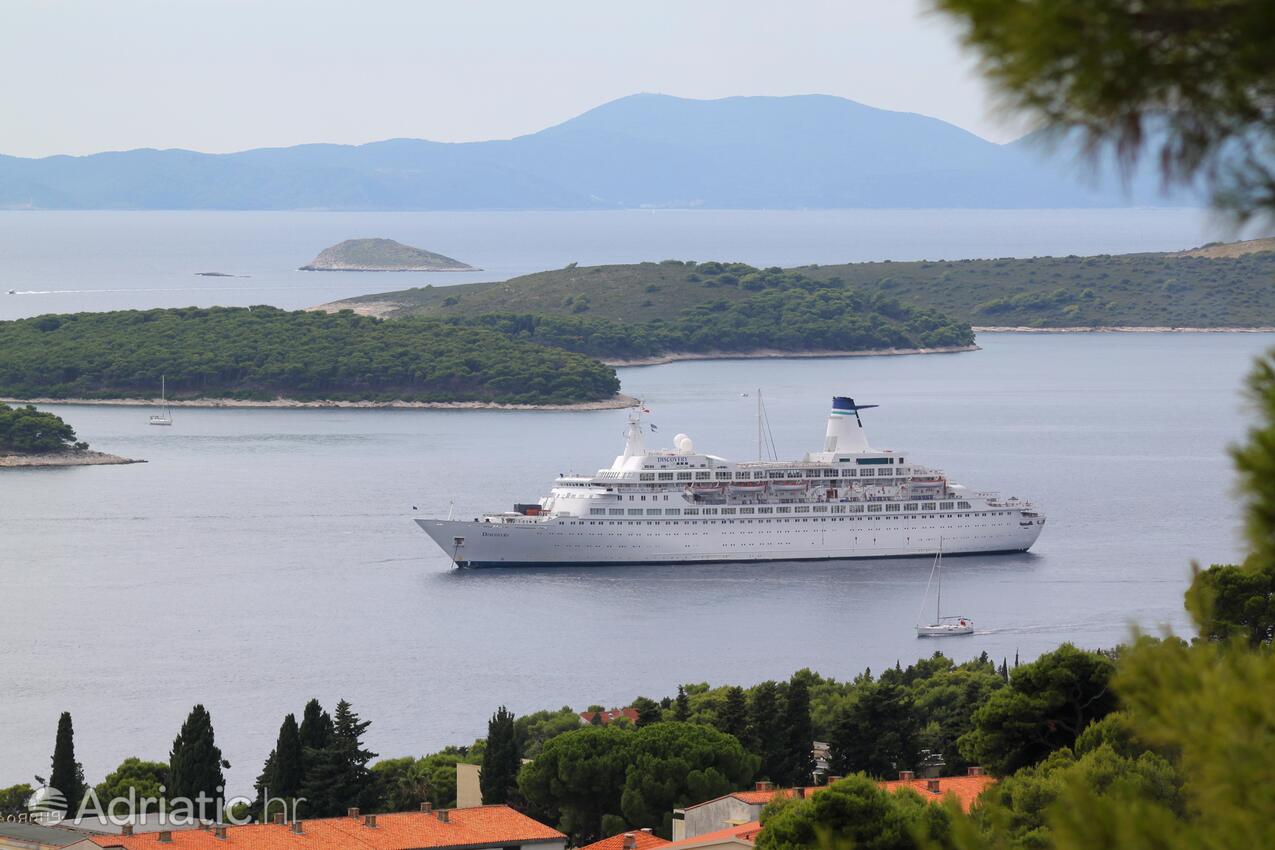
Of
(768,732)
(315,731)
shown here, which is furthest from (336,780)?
(768,732)

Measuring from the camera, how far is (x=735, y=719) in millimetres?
23516

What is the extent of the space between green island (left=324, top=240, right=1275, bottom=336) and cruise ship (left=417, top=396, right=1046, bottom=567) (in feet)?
162

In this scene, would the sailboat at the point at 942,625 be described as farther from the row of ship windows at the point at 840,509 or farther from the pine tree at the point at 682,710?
the pine tree at the point at 682,710

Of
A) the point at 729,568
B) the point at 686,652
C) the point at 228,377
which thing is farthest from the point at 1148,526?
the point at 228,377

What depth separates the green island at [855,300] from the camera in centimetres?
10969

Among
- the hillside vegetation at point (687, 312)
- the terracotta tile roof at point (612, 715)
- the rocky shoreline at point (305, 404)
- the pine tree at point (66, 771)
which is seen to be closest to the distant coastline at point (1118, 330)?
the hillside vegetation at point (687, 312)

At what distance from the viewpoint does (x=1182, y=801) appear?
1341 cm

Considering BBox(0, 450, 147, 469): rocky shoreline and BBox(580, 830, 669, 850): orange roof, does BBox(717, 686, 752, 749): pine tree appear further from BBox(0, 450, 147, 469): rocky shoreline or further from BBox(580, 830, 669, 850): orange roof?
BBox(0, 450, 147, 469): rocky shoreline

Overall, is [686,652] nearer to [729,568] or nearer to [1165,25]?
[729,568]

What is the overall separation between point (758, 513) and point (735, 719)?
2825 cm

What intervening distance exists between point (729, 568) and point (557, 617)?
8535 mm

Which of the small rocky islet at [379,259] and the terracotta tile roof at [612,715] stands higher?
the small rocky islet at [379,259]

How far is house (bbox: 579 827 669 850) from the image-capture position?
17.0m

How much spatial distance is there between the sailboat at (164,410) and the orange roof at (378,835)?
200 feet
